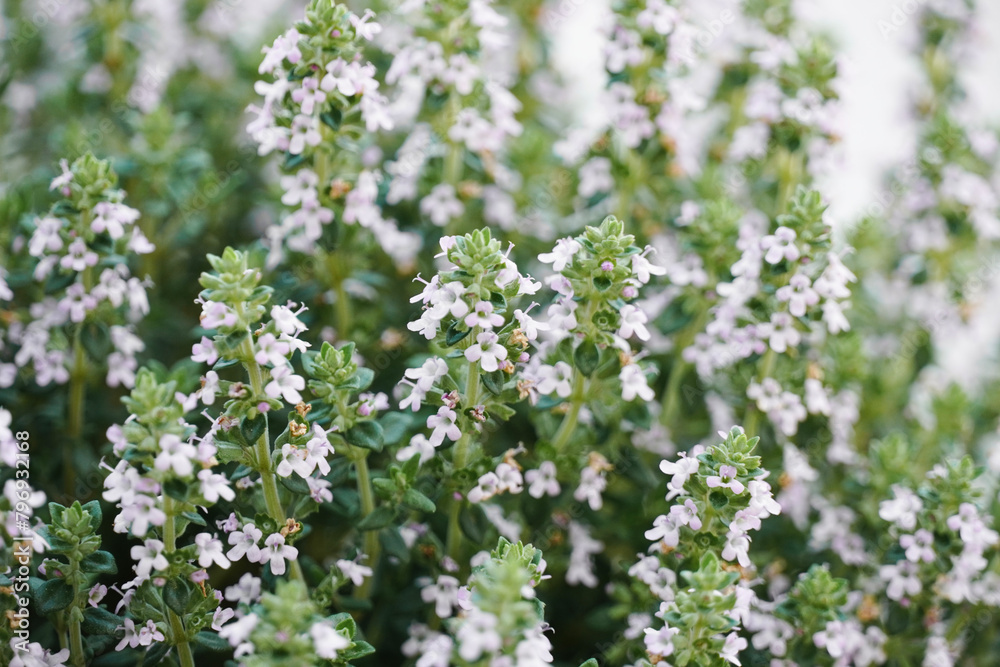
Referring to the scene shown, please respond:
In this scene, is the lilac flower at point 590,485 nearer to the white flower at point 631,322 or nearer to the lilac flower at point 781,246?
the white flower at point 631,322

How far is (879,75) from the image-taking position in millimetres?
4762

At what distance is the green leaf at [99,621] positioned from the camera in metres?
1.90

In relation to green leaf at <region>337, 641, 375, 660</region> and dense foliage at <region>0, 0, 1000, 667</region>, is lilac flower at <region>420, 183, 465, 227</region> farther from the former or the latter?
green leaf at <region>337, 641, 375, 660</region>

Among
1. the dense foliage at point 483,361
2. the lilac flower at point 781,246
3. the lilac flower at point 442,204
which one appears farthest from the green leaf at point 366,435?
the lilac flower at point 781,246

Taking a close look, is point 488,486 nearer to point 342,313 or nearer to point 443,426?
point 443,426

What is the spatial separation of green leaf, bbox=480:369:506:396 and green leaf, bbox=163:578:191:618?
71 centimetres

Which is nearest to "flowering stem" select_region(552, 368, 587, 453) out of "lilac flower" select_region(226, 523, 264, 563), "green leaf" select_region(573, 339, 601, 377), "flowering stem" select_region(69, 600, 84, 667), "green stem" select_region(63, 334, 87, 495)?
"green leaf" select_region(573, 339, 601, 377)

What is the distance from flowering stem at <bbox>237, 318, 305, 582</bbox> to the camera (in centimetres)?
181

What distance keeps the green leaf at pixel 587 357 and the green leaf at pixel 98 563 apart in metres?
1.03

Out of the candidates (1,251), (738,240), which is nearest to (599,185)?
(738,240)

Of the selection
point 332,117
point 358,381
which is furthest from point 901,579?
point 332,117

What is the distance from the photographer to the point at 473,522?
220cm

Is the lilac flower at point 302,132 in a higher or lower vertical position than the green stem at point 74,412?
higher

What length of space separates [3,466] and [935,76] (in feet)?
10.4
